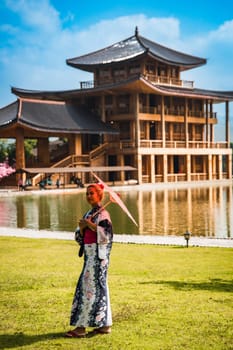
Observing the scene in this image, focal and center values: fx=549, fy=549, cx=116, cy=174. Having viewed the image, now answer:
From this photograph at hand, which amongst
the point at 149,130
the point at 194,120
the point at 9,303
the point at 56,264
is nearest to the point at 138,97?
the point at 149,130

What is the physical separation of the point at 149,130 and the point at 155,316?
42090 millimetres

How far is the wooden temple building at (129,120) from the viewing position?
1631 inches

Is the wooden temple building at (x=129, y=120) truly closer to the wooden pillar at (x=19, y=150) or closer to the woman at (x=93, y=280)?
the wooden pillar at (x=19, y=150)

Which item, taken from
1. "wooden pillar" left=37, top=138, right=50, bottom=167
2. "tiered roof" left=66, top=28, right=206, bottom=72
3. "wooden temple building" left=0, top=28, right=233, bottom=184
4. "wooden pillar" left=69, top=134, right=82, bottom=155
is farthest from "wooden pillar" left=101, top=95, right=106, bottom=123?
"wooden pillar" left=37, top=138, right=50, bottom=167

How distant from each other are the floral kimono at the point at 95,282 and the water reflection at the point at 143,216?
10.1 m

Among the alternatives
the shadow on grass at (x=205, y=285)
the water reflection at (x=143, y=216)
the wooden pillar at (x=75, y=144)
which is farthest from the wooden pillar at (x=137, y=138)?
the shadow on grass at (x=205, y=285)

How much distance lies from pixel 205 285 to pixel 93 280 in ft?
10.4

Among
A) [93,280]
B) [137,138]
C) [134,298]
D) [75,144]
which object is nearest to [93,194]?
[93,280]

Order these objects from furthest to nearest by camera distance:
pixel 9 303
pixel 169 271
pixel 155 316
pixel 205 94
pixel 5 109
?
1. pixel 205 94
2. pixel 5 109
3. pixel 169 271
4. pixel 9 303
5. pixel 155 316

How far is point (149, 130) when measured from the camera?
48.1 meters

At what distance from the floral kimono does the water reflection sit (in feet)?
33.2

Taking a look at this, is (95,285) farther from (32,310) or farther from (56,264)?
(56,264)

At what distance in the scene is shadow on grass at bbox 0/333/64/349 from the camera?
5.58 metres

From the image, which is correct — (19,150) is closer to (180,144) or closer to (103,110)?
(103,110)
